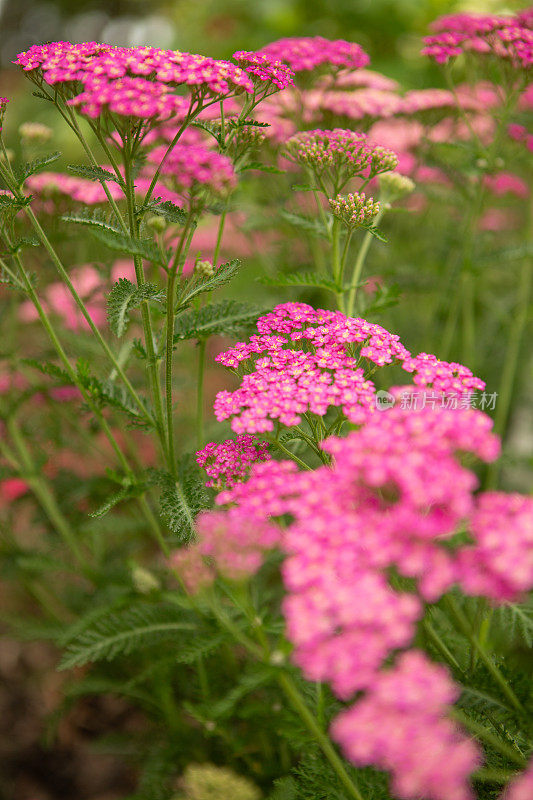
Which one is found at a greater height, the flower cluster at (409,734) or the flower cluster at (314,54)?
the flower cluster at (314,54)

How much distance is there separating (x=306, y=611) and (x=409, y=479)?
10.7 inches

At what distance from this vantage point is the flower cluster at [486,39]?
2033mm

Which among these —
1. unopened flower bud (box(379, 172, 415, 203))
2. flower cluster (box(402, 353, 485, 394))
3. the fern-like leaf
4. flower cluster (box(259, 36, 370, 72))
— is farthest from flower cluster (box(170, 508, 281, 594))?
flower cluster (box(259, 36, 370, 72))

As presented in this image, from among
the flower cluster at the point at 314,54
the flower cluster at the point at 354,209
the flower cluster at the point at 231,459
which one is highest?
the flower cluster at the point at 314,54

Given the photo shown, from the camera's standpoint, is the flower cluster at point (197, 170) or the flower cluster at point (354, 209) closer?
the flower cluster at point (197, 170)

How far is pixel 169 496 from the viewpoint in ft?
5.34

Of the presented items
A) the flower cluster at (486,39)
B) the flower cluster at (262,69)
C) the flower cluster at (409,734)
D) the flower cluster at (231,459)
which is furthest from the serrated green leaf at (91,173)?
the flower cluster at (486,39)

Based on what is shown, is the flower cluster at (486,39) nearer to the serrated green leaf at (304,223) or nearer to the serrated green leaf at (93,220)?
the serrated green leaf at (304,223)

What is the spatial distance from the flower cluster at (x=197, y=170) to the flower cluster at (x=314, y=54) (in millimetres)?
939

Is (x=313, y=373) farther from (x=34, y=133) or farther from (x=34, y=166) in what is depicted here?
(x=34, y=133)

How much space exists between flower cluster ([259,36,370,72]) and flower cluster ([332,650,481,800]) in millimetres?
1962

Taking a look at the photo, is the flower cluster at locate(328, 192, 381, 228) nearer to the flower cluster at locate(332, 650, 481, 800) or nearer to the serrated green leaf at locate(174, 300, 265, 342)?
the serrated green leaf at locate(174, 300, 265, 342)

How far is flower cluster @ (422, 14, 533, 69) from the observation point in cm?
203

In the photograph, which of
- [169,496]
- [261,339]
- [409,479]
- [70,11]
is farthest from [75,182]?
[70,11]
